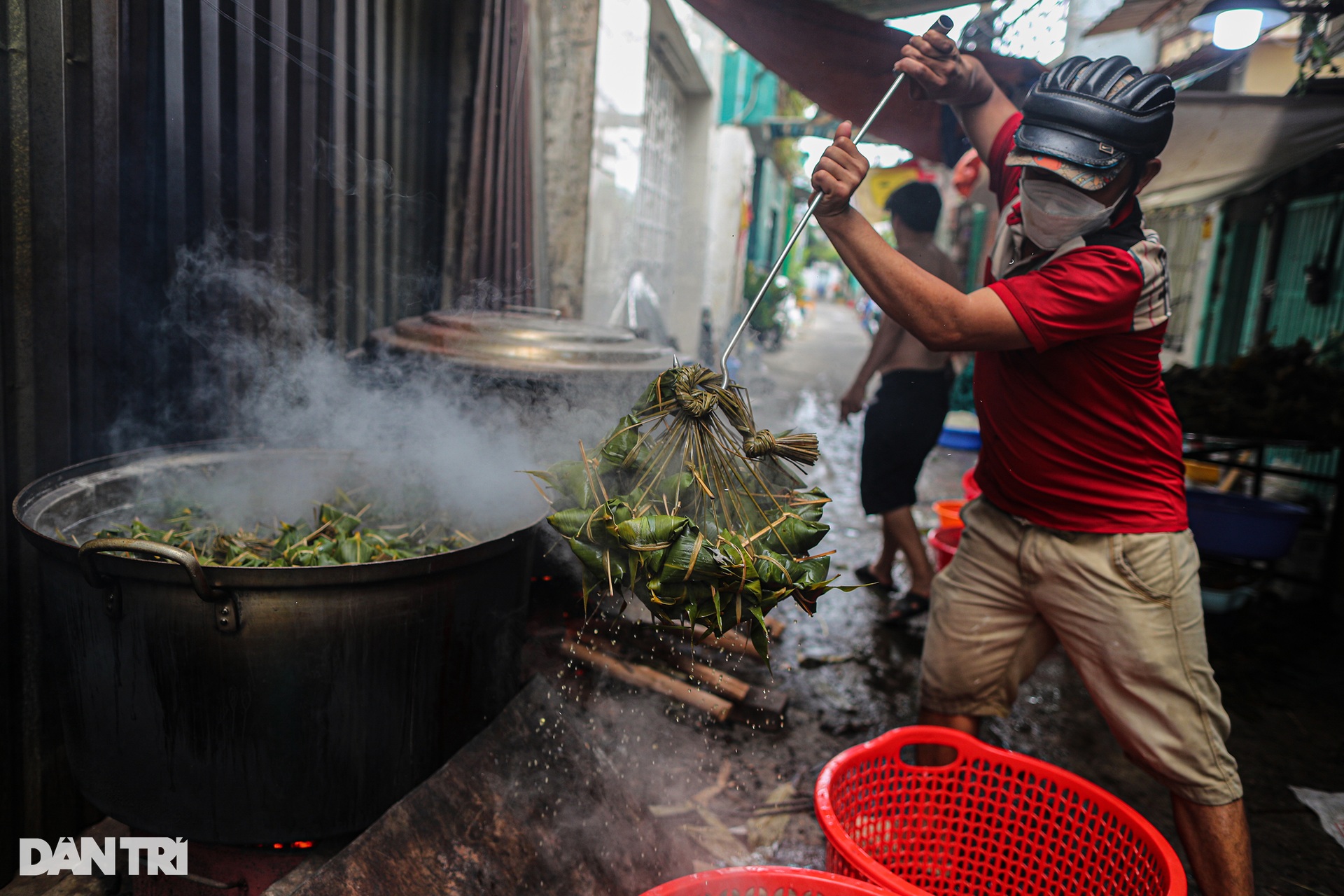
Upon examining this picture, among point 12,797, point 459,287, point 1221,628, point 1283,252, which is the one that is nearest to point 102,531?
point 12,797

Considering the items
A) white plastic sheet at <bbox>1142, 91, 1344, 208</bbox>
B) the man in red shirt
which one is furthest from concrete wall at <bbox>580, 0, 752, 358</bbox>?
white plastic sheet at <bbox>1142, 91, 1344, 208</bbox>

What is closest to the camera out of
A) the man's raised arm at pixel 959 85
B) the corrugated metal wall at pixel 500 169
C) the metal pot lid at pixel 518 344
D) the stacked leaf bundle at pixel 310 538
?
the stacked leaf bundle at pixel 310 538

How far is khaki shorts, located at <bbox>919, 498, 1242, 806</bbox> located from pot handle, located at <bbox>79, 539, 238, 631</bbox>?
226 cm

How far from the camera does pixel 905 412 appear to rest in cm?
498

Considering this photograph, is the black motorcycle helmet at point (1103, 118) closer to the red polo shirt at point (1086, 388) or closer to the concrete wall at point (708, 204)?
the red polo shirt at point (1086, 388)

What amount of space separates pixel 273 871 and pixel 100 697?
0.70 m

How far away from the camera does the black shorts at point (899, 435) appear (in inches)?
195

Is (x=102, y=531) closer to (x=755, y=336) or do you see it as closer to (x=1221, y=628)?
(x=1221, y=628)

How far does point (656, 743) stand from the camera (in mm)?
3229

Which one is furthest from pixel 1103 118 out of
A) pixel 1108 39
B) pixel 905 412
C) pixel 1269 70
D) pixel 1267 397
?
pixel 1108 39

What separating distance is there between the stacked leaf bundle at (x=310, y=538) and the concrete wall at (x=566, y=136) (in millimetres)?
3213

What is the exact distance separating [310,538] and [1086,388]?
250 centimetres

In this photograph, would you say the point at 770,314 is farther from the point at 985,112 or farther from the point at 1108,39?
the point at 985,112

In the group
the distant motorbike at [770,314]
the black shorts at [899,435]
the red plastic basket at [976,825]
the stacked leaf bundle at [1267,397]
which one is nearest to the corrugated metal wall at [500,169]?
the black shorts at [899,435]
